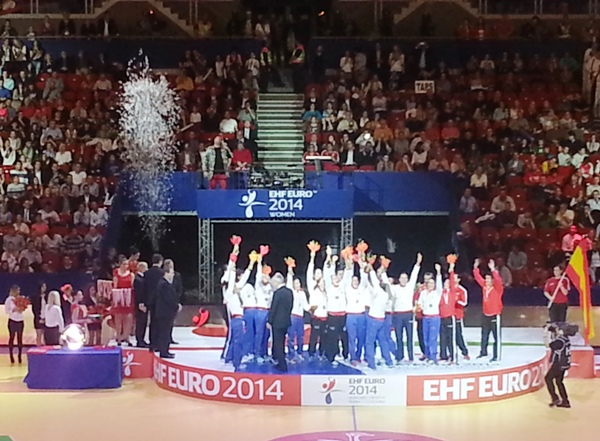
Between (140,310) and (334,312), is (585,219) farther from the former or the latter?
(140,310)

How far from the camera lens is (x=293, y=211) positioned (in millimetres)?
18062

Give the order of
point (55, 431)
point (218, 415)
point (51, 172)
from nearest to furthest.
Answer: point (55, 431) → point (218, 415) → point (51, 172)

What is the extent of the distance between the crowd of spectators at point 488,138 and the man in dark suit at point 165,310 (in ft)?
17.9

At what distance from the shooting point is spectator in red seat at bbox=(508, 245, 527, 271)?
59.0 feet

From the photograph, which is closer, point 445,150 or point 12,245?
point 12,245

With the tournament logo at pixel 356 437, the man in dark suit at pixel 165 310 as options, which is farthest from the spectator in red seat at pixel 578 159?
the tournament logo at pixel 356 437

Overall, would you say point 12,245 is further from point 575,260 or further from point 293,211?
point 575,260

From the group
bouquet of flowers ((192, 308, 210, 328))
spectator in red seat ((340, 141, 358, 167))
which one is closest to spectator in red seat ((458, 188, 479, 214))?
spectator in red seat ((340, 141, 358, 167))

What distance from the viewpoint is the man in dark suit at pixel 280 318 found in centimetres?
1355

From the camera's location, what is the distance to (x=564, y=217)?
18.8m

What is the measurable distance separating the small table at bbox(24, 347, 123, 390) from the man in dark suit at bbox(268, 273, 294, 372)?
2.38m

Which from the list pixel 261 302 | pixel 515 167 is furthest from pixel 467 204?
pixel 261 302

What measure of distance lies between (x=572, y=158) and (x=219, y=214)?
718cm

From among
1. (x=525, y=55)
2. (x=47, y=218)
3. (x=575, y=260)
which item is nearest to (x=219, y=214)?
(x=47, y=218)
